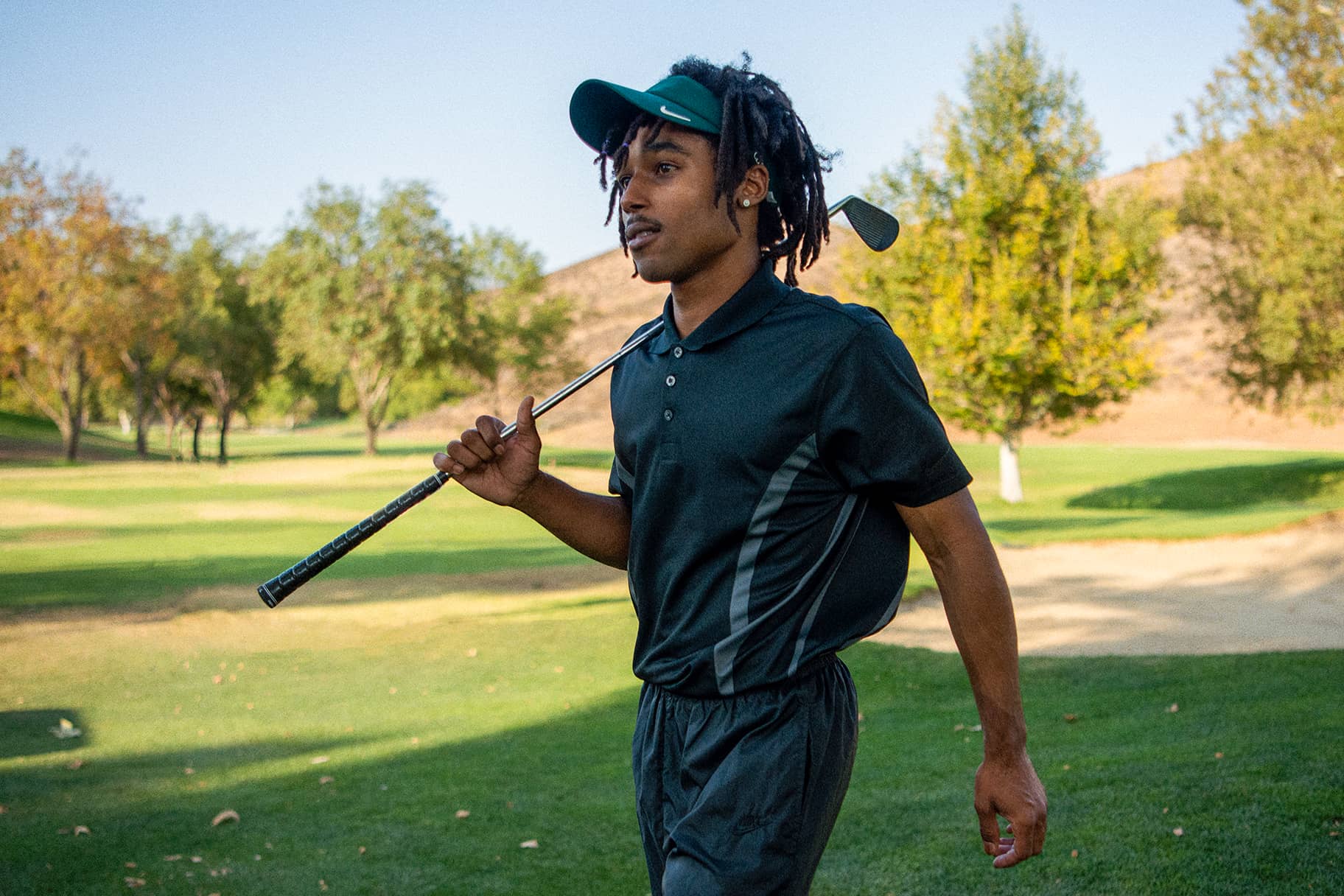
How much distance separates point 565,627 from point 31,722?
185 inches

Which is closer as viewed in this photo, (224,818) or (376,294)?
(224,818)

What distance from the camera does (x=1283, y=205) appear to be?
78.4ft

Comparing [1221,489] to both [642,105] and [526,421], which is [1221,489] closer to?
[526,421]

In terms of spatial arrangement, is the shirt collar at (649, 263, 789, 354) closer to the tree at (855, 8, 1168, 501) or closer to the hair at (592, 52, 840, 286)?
the hair at (592, 52, 840, 286)

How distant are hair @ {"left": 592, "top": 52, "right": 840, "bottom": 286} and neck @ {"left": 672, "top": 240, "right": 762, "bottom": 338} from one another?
6cm

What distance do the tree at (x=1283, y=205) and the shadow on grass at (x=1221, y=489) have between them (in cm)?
196

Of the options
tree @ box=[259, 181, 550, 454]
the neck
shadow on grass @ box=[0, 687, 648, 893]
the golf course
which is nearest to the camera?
the neck

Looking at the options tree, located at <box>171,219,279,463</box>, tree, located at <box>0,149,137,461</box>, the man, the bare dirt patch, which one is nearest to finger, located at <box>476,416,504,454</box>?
the man

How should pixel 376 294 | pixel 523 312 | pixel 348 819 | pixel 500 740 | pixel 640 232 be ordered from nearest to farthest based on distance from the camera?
pixel 640 232 < pixel 348 819 < pixel 500 740 < pixel 376 294 < pixel 523 312

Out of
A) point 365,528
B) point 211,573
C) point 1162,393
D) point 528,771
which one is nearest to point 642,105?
point 365,528

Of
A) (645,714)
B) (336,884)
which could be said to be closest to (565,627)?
(336,884)

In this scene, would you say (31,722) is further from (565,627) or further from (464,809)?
(565,627)

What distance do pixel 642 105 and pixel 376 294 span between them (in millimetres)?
53136

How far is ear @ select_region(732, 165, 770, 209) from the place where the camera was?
2.30 metres
